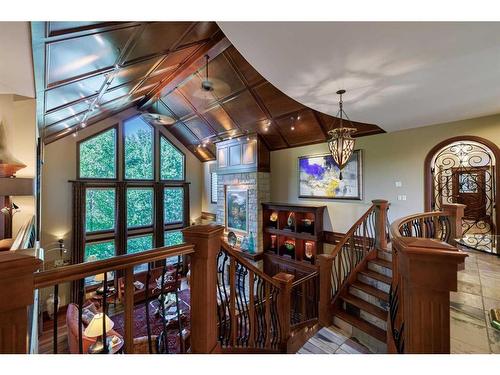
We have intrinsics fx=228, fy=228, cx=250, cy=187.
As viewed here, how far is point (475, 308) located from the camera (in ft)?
7.07

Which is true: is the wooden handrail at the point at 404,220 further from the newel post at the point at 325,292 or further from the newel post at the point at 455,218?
the newel post at the point at 325,292

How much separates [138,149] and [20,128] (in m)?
5.24

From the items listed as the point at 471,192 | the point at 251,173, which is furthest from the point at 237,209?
the point at 471,192

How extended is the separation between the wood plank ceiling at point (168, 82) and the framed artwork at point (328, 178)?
1.74ft

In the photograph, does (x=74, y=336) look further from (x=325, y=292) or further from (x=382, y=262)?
(x=382, y=262)

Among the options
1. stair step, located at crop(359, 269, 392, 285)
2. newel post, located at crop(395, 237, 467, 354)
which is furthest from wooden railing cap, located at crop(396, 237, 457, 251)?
stair step, located at crop(359, 269, 392, 285)

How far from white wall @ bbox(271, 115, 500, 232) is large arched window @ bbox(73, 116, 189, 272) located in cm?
561

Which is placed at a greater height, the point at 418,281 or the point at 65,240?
the point at 418,281
